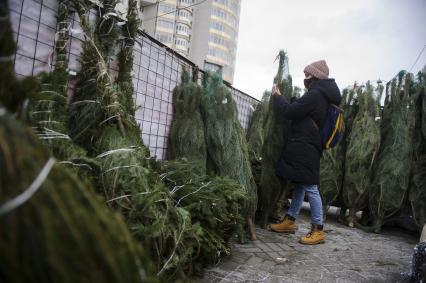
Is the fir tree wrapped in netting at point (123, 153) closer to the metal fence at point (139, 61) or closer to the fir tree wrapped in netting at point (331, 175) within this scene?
the metal fence at point (139, 61)

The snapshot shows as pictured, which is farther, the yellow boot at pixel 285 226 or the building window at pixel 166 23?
the building window at pixel 166 23

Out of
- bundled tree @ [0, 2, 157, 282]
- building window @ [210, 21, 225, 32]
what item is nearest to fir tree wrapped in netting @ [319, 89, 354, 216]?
bundled tree @ [0, 2, 157, 282]

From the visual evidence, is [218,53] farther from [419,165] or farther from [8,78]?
[8,78]

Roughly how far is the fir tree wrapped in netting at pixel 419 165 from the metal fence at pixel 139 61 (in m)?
3.94

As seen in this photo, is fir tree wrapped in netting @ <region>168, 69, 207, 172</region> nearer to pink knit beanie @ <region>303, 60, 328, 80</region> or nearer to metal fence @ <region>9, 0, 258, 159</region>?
metal fence @ <region>9, 0, 258, 159</region>

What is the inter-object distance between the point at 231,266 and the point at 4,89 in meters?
2.77

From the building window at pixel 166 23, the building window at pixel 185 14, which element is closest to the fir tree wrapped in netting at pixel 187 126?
the building window at pixel 185 14

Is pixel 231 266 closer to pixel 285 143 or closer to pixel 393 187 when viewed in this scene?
pixel 285 143

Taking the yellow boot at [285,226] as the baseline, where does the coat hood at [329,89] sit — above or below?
above

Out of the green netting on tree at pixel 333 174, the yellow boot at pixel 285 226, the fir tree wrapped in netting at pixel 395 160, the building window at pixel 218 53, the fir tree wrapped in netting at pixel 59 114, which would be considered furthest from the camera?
the building window at pixel 218 53

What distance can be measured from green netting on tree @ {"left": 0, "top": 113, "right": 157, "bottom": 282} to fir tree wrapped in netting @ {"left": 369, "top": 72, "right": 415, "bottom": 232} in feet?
18.9

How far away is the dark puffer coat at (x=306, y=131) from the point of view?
459 centimetres

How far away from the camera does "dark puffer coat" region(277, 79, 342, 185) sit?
4.59 meters

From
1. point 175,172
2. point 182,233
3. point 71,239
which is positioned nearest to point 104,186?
point 182,233
